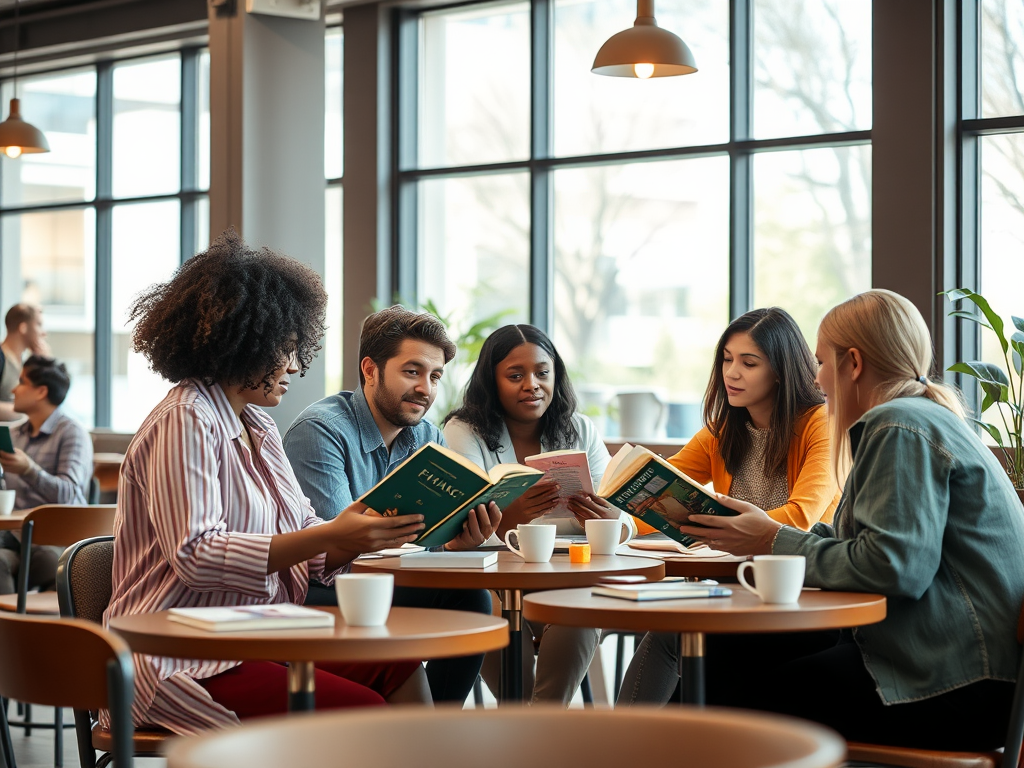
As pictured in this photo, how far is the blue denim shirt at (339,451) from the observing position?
3.17m

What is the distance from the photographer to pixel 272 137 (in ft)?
17.9

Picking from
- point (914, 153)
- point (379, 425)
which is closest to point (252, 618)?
point (379, 425)

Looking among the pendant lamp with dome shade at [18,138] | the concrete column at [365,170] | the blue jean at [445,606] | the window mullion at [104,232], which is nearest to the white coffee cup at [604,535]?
the blue jean at [445,606]

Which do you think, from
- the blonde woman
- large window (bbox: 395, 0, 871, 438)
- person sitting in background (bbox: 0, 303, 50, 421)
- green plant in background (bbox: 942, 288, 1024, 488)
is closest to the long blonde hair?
the blonde woman

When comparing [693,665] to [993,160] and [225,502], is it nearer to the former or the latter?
[225,502]

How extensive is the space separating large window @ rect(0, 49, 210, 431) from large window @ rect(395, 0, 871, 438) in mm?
1761

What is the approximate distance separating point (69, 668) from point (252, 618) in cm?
24

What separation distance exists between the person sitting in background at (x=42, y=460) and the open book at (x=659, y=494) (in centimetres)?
315

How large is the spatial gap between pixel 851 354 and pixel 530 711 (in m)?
1.63

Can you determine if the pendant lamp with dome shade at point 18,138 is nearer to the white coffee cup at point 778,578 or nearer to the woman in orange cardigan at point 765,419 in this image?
the woman in orange cardigan at point 765,419

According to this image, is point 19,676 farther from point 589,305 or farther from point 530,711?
point 589,305

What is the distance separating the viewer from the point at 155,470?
7.11ft

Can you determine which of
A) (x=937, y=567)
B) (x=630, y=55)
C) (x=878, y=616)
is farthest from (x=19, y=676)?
(x=630, y=55)

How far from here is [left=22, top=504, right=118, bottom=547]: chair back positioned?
3.81m
